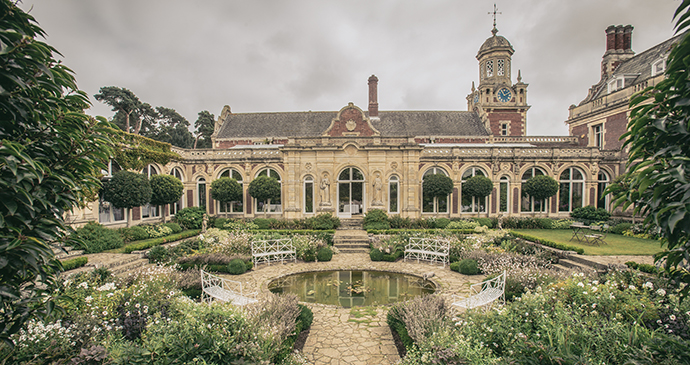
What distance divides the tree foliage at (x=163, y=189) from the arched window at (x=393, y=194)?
1277 centimetres

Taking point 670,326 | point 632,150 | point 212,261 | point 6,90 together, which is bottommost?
point 212,261

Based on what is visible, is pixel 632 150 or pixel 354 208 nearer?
pixel 632 150

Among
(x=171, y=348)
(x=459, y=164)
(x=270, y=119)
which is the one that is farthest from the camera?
(x=270, y=119)

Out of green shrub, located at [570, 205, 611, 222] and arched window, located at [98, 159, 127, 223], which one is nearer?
arched window, located at [98, 159, 127, 223]

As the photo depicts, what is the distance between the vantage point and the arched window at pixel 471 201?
20.3m

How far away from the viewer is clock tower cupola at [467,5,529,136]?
93.9 ft

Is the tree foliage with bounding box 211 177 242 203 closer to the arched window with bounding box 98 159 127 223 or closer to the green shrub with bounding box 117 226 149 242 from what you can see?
the arched window with bounding box 98 159 127 223

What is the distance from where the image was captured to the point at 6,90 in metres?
2.24

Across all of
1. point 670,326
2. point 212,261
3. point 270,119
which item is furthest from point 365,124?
point 670,326

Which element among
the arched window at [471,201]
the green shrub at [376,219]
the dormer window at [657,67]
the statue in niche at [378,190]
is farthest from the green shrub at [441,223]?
the dormer window at [657,67]

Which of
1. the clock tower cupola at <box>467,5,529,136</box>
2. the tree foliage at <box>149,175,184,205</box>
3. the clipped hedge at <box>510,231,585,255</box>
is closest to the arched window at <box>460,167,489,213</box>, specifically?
the clipped hedge at <box>510,231,585,255</box>

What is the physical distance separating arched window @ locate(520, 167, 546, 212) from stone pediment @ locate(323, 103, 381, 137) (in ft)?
36.3

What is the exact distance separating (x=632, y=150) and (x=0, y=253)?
535cm

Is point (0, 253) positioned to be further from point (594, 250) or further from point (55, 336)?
point (594, 250)
